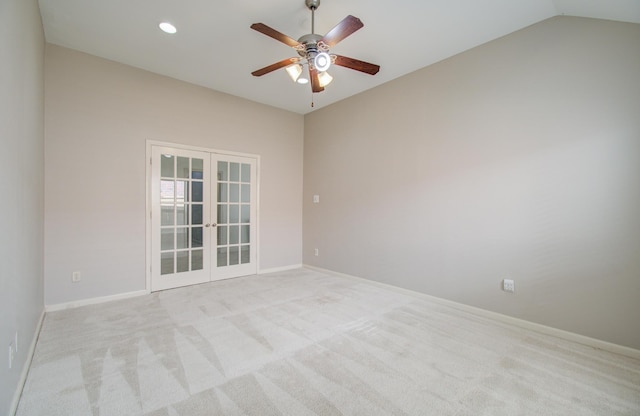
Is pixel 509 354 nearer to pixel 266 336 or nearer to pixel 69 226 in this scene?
pixel 266 336

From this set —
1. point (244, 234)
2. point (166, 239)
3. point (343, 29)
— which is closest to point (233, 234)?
point (244, 234)

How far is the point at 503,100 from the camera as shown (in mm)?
3102

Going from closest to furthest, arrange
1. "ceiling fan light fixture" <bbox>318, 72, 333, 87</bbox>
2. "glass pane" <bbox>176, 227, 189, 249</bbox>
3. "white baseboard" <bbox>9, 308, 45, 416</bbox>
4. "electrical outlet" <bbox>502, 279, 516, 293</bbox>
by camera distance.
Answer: "white baseboard" <bbox>9, 308, 45, 416</bbox>
"ceiling fan light fixture" <bbox>318, 72, 333, 87</bbox>
"electrical outlet" <bbox>502, 279, 516, 293</bbox>
"glass pane" <bbox>176, 227, 189, 249</bbox>

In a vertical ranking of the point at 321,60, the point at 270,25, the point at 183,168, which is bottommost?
the point at 183,168

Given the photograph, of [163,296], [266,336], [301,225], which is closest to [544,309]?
[266,336]

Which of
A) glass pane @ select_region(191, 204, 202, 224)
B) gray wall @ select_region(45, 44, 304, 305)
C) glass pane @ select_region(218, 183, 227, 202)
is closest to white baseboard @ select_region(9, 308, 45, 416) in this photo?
gray wall @ select_region(45, 44, 304, 305)

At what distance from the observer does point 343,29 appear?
2195 millimetres

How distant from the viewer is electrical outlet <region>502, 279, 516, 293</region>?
3.03 m

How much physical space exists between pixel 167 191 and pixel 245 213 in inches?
51.9

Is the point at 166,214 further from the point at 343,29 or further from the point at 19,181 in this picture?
the point at 343,29

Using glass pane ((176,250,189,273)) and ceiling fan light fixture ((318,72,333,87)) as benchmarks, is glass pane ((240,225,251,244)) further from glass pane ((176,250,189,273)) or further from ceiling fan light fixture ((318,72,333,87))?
ceiling fan light fixture ((318,72,333,87))

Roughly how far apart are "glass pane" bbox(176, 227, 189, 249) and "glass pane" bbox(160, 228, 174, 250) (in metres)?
0.09

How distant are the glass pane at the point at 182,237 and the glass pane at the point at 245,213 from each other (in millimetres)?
959

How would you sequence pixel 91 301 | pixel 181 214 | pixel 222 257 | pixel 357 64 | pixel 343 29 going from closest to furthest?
pixel 343 29, pixel 357 64, pixel 91 301, pixel 181 214, pixel 222 257
